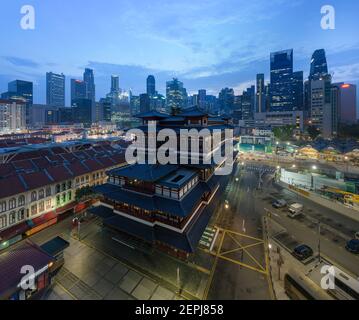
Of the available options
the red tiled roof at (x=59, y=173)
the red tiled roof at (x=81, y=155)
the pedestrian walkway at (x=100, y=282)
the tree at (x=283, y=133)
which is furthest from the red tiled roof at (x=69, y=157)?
the tree at (x=283, y=133)

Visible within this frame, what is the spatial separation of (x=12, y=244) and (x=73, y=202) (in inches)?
435

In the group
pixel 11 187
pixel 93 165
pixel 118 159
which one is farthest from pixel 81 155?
pixel 11 187

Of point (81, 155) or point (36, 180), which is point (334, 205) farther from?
point (81, 155)

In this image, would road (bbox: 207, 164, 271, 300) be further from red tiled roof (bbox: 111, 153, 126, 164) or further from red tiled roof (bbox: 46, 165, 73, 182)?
red tiled roof (bbox: 46, 165, 73, 182)

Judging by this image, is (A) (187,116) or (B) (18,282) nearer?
(B) (18,282)

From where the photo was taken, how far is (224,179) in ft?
129

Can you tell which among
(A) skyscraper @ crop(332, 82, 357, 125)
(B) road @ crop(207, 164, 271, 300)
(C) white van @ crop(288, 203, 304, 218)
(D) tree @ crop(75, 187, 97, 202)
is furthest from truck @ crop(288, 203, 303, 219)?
(A) skyscraper @ crop(332, 82, 357, 125)

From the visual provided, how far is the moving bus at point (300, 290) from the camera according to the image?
685 inches

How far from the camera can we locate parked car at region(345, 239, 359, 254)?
83.2 ft

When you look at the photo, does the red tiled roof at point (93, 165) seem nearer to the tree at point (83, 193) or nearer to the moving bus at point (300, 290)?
the tree at point (83, 193)

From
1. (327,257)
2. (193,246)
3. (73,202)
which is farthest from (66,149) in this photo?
(327,257)

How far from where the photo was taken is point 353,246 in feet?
84.2
